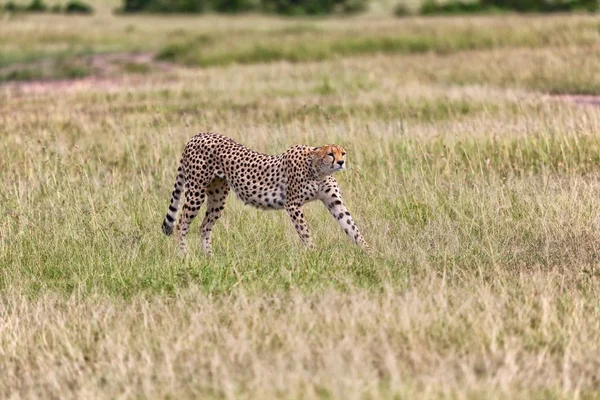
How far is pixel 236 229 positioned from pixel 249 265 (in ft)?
3.78

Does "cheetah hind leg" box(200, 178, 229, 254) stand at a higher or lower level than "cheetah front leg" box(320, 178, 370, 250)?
lower

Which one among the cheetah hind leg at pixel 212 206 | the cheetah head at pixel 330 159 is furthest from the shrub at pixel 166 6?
the cheetah head at pixel 330 159

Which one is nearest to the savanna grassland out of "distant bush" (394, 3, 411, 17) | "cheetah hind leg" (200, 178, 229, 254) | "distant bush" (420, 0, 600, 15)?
"cheetah hind leg" (200, 178, 229, 254)

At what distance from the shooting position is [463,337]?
5.17 m

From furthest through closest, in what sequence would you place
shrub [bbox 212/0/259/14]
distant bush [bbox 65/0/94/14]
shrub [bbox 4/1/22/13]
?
shrub [bbox 212/0/259/14]
distant bush [bbox 65/0/94/14]
shrub [bbox 4/1/22/13]

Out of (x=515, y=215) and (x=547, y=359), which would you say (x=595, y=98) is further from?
(x=547, y=359)

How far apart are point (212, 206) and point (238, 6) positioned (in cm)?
4435

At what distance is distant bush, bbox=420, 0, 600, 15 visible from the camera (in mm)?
42438

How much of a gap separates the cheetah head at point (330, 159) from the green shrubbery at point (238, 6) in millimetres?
43858

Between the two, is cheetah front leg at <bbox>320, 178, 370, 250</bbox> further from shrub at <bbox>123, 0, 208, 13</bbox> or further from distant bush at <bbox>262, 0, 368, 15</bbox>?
shrub at <bbox>123, 0, 208, 13</bbox>

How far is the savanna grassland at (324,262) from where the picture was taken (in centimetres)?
484

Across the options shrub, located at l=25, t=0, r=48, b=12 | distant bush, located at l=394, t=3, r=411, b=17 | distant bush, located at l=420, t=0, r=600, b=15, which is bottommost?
shrub, located at l=25, t=0, r=48, b=12

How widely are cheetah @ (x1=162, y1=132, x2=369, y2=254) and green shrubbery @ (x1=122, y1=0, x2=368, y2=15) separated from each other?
1692 inches

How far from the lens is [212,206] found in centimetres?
802
